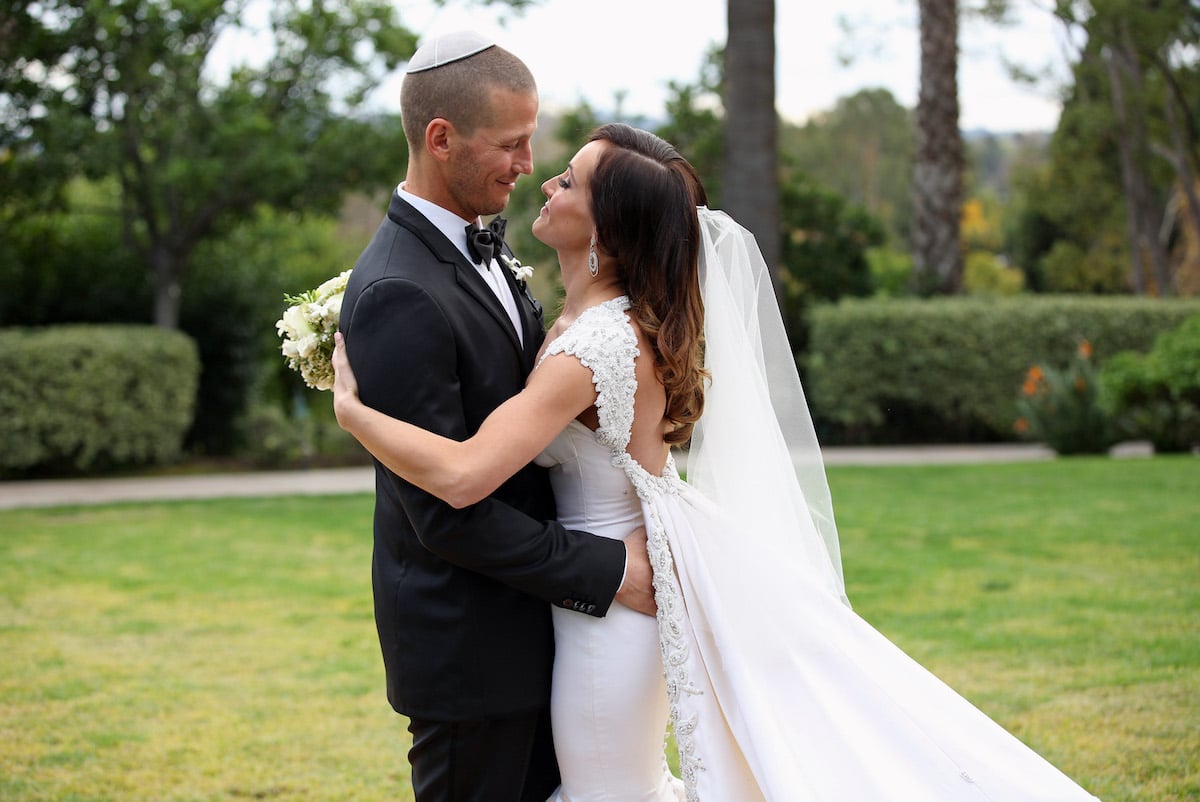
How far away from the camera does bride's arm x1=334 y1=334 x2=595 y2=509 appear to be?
239 centimetres

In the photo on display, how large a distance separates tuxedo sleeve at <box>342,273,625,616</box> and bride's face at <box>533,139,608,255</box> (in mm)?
439

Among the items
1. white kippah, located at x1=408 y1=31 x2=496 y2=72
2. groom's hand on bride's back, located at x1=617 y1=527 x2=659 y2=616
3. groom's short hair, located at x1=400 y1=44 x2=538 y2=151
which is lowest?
groom's hand on bride's back, located at x1=617 y1=527 x2=659 y2=616

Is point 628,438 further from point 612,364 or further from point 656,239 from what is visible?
point 656,239

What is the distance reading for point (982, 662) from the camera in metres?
5.66

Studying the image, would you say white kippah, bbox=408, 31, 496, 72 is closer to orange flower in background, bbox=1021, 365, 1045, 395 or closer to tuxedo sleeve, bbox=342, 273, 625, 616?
tuxedo sleeve, bbox=342, 273, 625, 616

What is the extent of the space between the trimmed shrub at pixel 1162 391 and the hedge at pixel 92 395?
405 inches

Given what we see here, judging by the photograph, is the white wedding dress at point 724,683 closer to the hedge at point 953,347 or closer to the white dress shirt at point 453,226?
the white dress shirt at point 453,226

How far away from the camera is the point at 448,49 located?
8.57 ft

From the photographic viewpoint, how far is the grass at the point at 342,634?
461 centimetres

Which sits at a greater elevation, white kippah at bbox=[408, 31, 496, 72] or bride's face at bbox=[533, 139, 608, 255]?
white kippah at bbox=[408, 31, 496, 72]

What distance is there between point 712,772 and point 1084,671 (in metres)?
3.43

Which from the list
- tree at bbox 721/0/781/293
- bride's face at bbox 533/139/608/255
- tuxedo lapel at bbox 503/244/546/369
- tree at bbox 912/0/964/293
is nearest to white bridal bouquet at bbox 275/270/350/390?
tuxedo lapel at bbox 503/244/546/369

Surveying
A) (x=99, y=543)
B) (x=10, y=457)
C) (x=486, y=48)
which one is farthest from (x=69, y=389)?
(x=486, y=48)

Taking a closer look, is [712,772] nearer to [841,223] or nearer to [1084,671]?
[1084,671]
